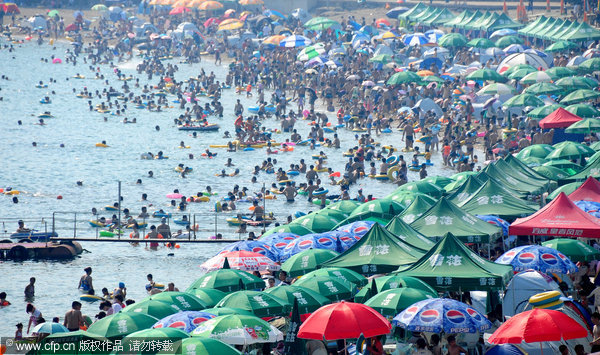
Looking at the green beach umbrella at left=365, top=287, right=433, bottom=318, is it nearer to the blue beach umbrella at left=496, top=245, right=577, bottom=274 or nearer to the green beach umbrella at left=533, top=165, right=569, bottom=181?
the blue beach umbrella at left=496, top=245, right=577, bottom=274

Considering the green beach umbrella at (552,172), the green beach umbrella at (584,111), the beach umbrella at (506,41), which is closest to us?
the green beach umbrella at (552,172)

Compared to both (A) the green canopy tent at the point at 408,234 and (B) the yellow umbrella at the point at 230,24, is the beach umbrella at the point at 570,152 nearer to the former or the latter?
(A) the green canopy tent at the point at 408,234

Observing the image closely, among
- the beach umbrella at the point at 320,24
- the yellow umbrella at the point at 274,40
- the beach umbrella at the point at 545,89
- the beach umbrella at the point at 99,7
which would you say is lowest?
the beach umbrella at the point at 545,89

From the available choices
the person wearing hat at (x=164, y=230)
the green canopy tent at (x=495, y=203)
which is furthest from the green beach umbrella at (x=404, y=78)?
the green canopy tent at (x=495, y=203)

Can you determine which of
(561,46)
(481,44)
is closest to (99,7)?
(481,44)

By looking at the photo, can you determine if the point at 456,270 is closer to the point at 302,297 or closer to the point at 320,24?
the point at 302,297

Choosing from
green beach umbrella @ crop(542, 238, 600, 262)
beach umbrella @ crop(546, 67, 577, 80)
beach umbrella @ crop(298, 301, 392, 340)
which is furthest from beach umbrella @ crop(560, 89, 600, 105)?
beach umbrella @ crop(298, 301, 392, 340)

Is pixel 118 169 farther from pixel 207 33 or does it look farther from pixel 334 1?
pixel 334 1
